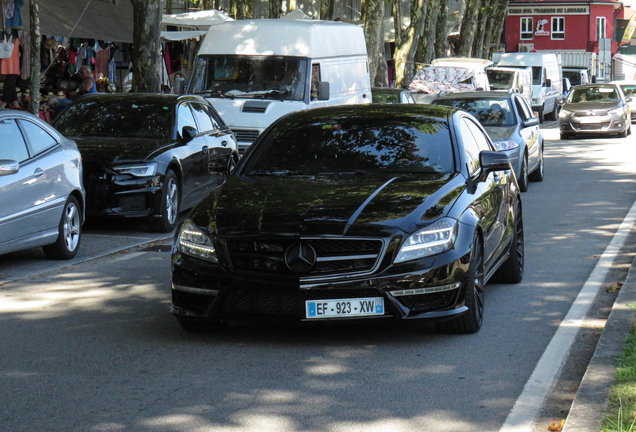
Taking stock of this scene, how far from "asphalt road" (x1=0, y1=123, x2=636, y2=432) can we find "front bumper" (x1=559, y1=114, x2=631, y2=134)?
20778 mm

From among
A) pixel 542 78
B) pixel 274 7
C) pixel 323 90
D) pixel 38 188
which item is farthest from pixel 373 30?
pixel 38 188

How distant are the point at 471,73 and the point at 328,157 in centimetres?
2305

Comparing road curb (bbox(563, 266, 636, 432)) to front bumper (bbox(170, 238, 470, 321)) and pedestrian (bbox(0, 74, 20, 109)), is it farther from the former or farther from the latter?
pedestrian (bbox(0, 74, 20, 109))

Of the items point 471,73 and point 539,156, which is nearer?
point 539,156

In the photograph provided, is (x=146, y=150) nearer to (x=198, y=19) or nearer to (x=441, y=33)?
(x=198, y=19)

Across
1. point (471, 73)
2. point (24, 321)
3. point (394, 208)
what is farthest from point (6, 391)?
point (471, 73)

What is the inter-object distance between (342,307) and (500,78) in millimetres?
30529

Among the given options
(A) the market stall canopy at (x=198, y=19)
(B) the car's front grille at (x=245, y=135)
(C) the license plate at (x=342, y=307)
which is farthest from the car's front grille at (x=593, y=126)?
(C) the license plate at (x=342, y=307)

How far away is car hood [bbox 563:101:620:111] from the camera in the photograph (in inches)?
1198

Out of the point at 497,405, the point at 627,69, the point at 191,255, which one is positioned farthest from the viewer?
the point at 627,69

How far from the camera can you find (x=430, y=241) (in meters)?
6.73

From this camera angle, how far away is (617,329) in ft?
23.0

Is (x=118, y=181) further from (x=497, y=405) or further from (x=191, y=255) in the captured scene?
(x=497, y=405)

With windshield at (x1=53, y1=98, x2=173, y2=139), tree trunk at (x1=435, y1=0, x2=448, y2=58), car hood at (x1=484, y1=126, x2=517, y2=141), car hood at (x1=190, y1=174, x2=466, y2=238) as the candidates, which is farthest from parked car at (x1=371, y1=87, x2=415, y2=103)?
tree trunk at (x1=435, y1=0, x2=448, y2=58)
